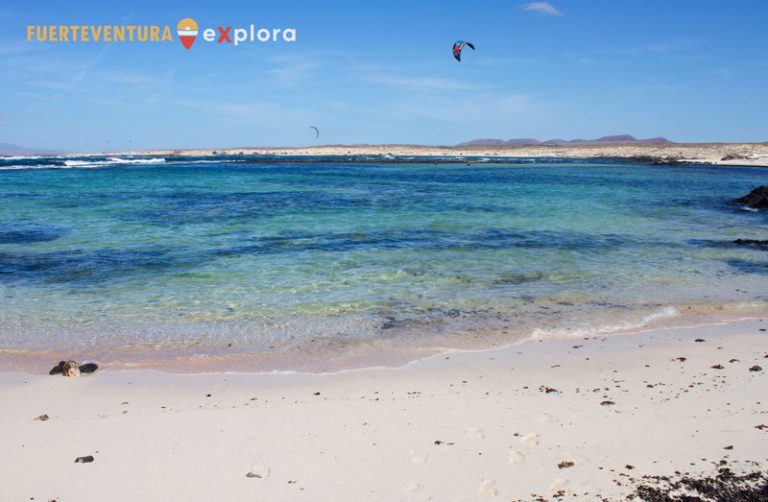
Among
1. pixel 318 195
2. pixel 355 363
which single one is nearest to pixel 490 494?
pixel 355 363

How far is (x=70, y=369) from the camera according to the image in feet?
18.9

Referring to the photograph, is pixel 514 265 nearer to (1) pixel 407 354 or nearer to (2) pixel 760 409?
(1) pixel 407 354

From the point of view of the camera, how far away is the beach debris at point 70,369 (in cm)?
574

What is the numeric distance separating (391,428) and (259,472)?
1124 millimetres

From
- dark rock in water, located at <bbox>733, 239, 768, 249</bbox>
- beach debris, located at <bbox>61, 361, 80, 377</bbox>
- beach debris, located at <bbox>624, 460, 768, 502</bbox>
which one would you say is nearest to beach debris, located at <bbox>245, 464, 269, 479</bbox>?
beach debris, located at <bbox>624, 460, 768, 502</bbox>

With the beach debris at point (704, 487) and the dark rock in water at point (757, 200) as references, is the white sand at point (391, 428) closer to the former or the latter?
the beach debris at point (704, 487)

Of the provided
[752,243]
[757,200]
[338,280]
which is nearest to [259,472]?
[338,280]

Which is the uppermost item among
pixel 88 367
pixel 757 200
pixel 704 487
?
pixel 757 200

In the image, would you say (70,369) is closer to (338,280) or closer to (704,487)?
(338,280)

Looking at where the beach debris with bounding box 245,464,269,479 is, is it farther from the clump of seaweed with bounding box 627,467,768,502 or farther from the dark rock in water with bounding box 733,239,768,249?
the dark rock in water with bounding box 733,239,768,249

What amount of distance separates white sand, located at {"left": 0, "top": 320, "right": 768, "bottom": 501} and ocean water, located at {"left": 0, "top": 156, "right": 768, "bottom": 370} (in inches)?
34.2

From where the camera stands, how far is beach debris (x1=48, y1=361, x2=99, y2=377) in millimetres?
5738

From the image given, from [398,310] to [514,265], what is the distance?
3.82 metres

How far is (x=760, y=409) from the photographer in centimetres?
475
